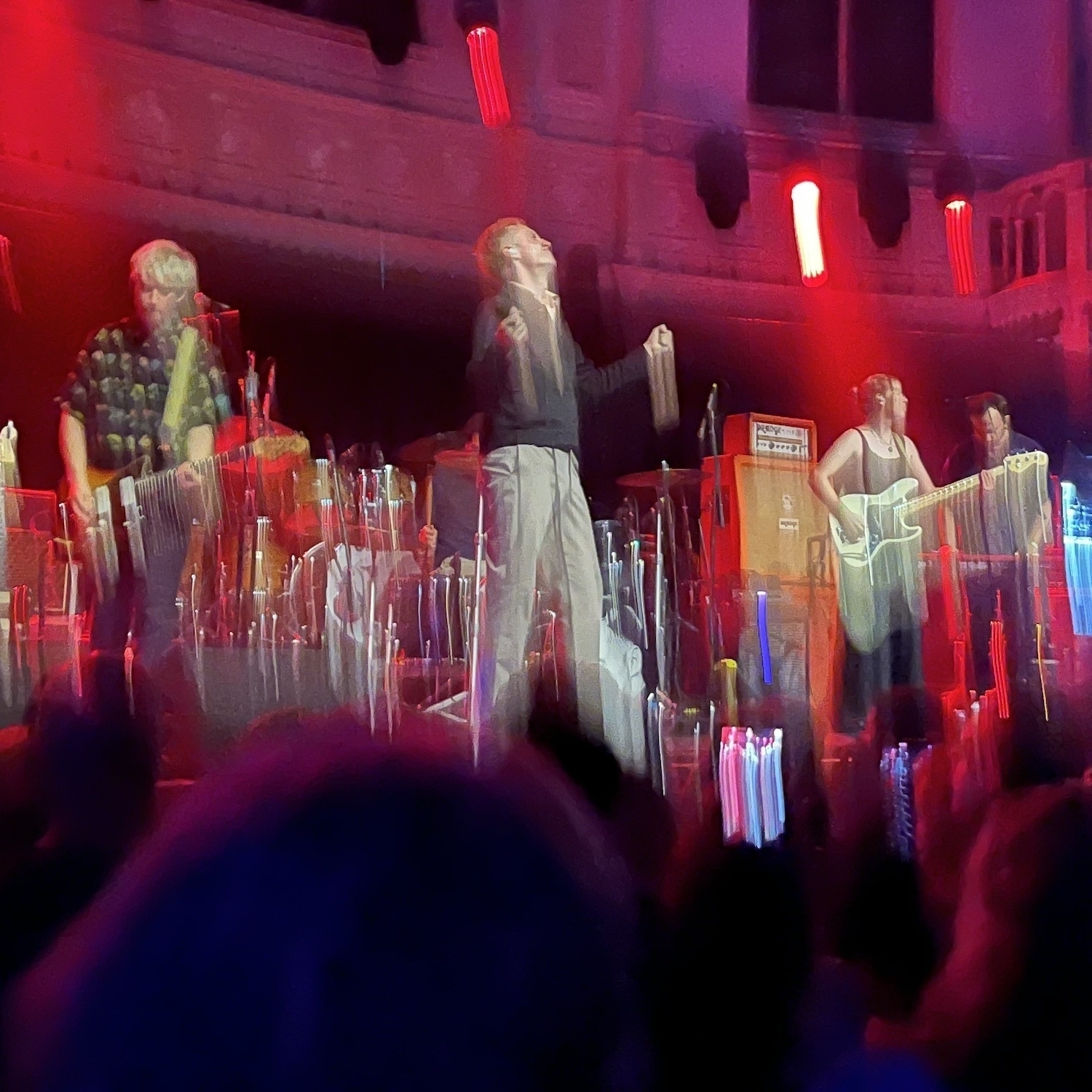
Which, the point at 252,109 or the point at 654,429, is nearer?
the point at 252,109

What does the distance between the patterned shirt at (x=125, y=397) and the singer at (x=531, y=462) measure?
0.66 meters

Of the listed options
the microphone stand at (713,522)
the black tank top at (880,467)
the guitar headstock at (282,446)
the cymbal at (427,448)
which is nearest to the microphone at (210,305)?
the guitar headstock at (282,446)

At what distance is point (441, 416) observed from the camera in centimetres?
264

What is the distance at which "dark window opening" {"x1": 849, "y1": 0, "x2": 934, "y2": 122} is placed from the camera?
3.28 metres

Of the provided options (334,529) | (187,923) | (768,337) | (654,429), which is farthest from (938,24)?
(187,923)

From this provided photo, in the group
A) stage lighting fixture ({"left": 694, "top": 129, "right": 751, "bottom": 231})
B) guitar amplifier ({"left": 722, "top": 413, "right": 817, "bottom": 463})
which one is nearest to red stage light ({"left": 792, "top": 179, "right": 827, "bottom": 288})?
stage lighting fixture ({"left": 694, "top": 129, "right": 751, "bottom": 231})

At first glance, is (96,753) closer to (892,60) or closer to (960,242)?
(960,242)

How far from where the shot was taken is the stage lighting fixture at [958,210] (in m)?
3.25

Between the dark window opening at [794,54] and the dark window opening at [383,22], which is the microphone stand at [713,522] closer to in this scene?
the dark window opening at [794,54]

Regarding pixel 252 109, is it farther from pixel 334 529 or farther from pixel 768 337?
pixel 768 337

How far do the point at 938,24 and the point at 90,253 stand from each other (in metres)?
2.44

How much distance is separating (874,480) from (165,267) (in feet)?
6.09

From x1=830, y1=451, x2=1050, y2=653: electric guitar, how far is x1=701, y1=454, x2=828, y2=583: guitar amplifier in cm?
10

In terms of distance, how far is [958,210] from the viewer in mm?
3252
